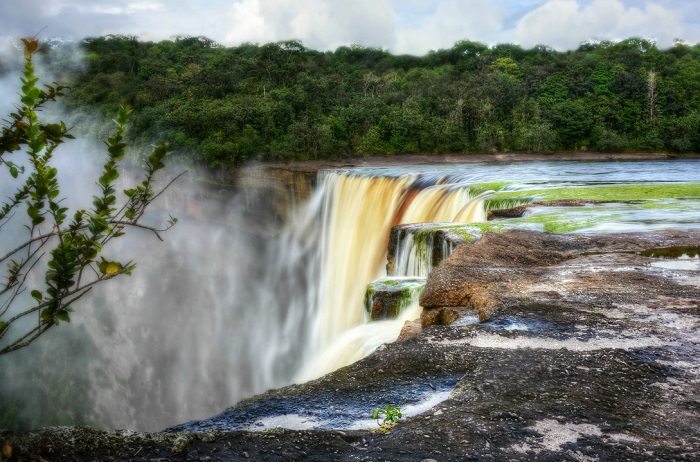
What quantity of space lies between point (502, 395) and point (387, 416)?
869 mm

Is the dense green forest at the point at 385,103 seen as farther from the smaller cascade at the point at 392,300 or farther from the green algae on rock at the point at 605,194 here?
the smaller cascade at the point at 392,300

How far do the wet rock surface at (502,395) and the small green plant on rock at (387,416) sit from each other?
3.4 inches

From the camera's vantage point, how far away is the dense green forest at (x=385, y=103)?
139ft

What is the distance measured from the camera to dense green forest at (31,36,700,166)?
1671 inches

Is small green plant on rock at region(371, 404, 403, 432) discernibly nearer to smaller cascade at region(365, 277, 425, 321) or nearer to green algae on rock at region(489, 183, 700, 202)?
smaller cascade at region(365, 277, 425, 321)

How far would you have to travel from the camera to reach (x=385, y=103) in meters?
50.0

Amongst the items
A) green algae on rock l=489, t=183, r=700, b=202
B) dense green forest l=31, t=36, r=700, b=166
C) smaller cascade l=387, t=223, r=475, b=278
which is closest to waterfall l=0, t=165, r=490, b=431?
green algae on rock l=489, t=183, r=700, b=202

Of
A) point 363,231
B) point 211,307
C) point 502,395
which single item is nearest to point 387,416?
point 502,395

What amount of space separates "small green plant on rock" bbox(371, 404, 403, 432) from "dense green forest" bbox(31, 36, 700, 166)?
36.4 meters

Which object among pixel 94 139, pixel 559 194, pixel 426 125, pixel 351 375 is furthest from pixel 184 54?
pixel 351 375

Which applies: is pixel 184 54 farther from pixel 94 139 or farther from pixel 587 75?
pixel 587 75

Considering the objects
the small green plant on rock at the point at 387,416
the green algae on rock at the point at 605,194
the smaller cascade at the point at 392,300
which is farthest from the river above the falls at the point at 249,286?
the small green plant on rock at the point at 387,416

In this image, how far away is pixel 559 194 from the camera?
1814 cm

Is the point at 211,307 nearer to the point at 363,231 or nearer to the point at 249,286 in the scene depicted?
the point at 249,286
